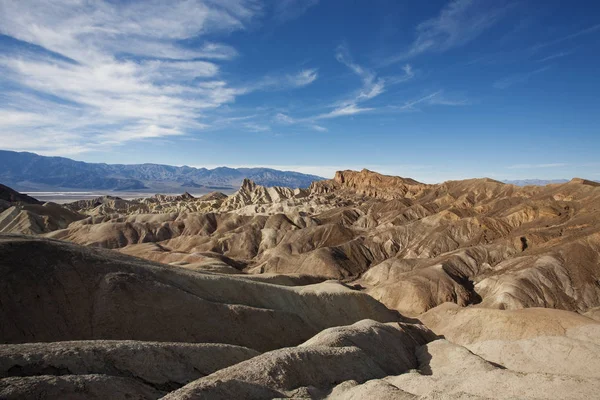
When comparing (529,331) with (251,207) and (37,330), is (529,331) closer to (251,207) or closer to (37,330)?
(37,330)

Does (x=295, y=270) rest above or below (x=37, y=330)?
below

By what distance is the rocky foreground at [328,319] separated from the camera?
49.3ft

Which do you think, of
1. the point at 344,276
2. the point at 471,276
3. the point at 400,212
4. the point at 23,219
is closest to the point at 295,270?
the point at 344,276

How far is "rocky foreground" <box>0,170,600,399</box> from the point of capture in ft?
49.3

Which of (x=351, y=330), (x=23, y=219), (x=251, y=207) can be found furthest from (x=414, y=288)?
(x=23, y=219)

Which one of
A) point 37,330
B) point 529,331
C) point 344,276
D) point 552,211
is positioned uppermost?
point 552,211

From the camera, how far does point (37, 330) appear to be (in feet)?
64.0

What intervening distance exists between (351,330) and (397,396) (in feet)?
29.4

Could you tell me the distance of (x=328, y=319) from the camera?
115 feet

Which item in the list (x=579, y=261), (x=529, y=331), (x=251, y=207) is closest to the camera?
(x=529, y=331)

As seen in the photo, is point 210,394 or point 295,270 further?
point 295,270

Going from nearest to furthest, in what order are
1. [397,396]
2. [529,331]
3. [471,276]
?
[397,396]
[529,331]
[471,276]

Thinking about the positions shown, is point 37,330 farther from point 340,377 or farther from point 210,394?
point 340,377

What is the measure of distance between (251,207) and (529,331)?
99298 mm
